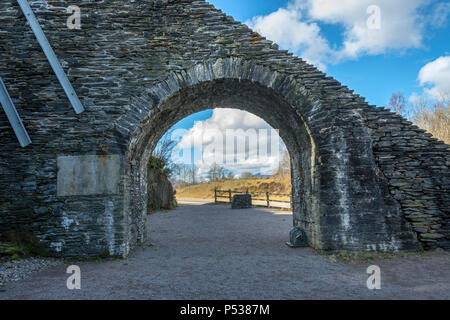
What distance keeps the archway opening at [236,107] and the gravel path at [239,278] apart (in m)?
1.20

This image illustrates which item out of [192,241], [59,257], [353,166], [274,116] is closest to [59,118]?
[59,257]

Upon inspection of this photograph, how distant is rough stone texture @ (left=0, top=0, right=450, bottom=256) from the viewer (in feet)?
20.3

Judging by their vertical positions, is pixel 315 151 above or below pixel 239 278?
above

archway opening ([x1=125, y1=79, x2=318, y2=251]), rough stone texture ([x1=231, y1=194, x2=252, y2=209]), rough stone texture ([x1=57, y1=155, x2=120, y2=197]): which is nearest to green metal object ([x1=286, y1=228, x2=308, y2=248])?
archway opening ([x1=125, y1=79, x2=318, y2=251])

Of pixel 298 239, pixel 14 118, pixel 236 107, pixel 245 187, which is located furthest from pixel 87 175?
pixel 245 187

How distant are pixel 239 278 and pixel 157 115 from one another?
4.56 meters

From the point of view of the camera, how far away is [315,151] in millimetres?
6594

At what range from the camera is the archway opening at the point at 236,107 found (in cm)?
678

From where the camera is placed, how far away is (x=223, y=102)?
27.2 feet

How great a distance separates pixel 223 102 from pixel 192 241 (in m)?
4.61

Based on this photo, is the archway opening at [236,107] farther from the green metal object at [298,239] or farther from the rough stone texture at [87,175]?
the rough stone texture at [87,175]

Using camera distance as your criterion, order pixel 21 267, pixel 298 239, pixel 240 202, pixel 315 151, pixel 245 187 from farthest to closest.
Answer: pixel 245 187 → pixel 240 202 → pixel 298 239 → pixel 315 151 → pixel 21 267

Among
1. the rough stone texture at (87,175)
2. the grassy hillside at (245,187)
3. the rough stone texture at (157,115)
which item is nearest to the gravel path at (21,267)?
the rough stone texture at (157,115)

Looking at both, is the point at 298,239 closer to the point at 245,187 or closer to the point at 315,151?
the point at 315,151
